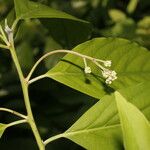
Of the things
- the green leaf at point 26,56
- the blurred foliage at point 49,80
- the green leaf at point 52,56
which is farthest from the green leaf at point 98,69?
the green leaf at point 26,56

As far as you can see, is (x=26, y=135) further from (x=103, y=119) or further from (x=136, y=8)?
(x=103, y=119)

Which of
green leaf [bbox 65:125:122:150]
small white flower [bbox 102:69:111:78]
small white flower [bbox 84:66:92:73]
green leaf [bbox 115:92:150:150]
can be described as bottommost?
green leaf [bbox 65:125:122:150]

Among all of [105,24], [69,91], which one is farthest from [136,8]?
[69,91]

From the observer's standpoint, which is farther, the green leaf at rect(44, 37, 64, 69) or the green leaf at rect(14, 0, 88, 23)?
the green leaf at rect(44, 37, 64, 69)

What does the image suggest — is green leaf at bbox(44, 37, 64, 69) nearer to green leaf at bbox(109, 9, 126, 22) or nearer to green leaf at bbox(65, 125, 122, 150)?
green leaf at bbox(109, 9, 126, 22)

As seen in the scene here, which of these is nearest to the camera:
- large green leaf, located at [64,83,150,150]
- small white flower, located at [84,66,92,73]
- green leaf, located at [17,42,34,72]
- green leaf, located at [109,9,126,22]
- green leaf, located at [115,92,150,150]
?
green leaf, located at [115,92,150,150]

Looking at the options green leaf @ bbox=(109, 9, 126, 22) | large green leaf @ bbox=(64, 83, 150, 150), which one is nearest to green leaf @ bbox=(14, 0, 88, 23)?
large green leaf @ bbox=(64, 83, 150, 150)

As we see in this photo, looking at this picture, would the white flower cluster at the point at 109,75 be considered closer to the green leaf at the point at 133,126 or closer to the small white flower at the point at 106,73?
the small white flower at the point at 106,73
